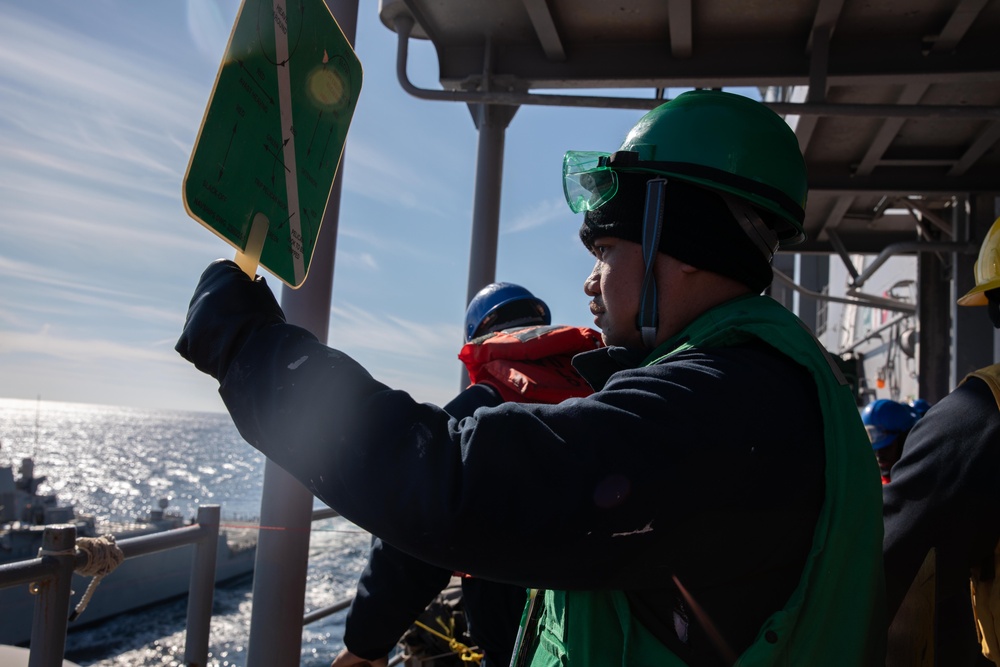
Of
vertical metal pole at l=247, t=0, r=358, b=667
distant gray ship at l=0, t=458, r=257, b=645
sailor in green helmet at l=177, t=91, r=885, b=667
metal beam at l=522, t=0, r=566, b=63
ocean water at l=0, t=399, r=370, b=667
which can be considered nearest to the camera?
sailor in green helmet at l=177, t=91, r=885, b=667

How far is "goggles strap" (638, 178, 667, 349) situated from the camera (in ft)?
4.58

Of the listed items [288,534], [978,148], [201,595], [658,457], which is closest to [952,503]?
[658,457]

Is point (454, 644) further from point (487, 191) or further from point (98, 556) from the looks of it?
point (487, 191)

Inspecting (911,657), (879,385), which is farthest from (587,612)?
(879,385)

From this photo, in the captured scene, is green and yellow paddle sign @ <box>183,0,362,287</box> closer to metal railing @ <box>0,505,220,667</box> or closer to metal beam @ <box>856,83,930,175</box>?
metal railing @ <box>0,505,220,667</box>

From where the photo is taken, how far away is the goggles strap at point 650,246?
1396 millimetres

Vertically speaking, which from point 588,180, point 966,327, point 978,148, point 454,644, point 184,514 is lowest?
point 184,514

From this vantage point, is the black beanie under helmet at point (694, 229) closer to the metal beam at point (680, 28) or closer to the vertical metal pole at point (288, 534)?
the vertical metal pole at point (288, 534)

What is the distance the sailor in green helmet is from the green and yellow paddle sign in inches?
5.5

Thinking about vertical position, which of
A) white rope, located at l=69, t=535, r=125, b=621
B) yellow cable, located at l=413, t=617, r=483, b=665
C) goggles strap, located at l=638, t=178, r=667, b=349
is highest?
goggles strap, located at l=638, t=178, r=667, b=349

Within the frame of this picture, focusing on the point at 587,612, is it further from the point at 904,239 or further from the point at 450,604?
the point at 904,239

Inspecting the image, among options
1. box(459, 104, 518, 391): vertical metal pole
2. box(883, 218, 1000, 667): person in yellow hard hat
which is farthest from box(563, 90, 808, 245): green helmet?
box(459, 104, 518, 391): vertical metal pole

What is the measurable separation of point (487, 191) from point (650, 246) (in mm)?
4639

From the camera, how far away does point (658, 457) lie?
1073mm
